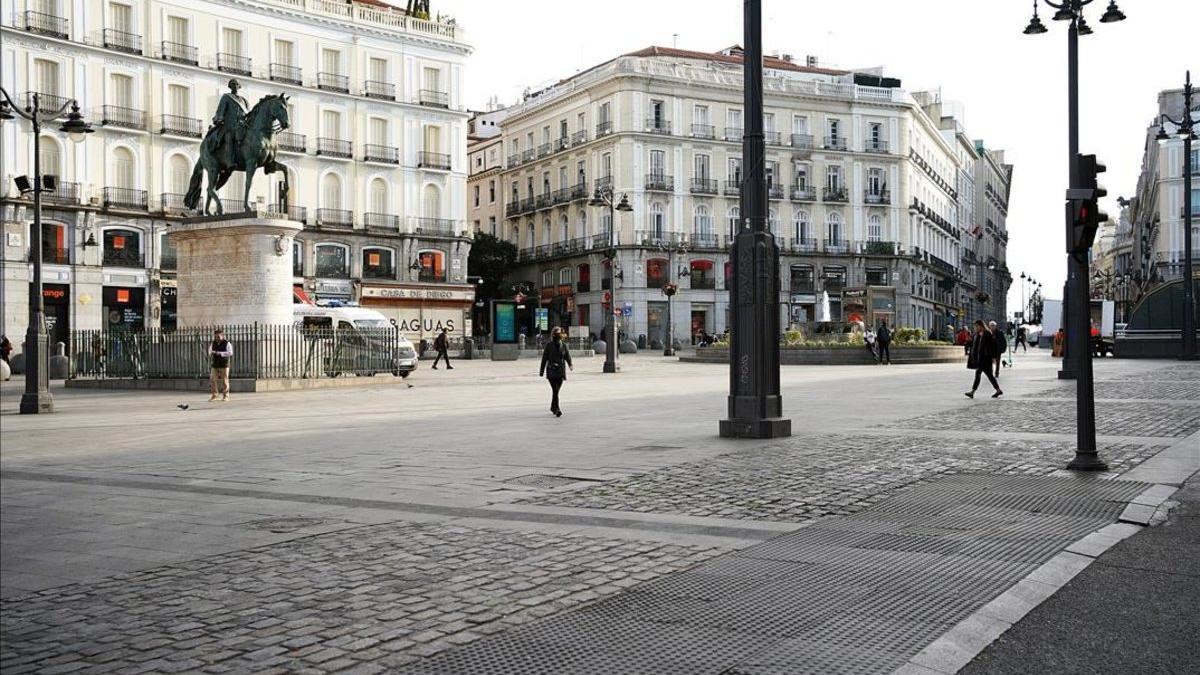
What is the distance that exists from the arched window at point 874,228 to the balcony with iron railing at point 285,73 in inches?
1661

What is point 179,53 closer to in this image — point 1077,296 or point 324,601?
point 1077,296

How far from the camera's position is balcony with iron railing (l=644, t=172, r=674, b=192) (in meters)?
75.8

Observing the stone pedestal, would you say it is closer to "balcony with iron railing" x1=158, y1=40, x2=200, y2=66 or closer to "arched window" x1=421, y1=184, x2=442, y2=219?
"balcony with iron railing" x1=158, y1=40, x2=200, y2=66

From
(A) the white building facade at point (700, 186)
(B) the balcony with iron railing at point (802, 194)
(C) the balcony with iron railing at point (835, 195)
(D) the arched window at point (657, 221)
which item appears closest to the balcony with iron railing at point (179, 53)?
(A) the white building facade at point (700, 186)

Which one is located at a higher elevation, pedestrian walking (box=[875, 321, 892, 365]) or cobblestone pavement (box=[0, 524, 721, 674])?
pedestrian walking (box=[875, 321, 892, 365])

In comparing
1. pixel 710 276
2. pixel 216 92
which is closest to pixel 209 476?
pixel 216 92

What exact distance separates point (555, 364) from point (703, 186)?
60.1m

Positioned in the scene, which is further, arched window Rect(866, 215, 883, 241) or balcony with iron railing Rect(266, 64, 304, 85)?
arched window Rect(866, 215, 883, 241)

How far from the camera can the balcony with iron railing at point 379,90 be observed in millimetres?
62362

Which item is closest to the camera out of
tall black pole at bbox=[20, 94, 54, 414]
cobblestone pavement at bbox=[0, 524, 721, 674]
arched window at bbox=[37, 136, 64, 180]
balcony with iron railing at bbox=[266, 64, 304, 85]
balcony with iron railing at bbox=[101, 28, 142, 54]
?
cobblestone pavement at bbox=[0, 524, 721, 674]

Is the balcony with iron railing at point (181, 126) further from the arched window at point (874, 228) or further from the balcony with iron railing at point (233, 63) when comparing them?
the arched window at point (874, 228)

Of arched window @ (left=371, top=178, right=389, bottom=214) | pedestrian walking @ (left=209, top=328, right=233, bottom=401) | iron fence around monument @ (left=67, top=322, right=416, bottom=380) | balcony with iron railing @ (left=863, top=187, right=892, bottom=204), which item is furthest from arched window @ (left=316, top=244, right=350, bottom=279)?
balcony with iron railing @ (left=863, top=187, right=892, bottom=204)

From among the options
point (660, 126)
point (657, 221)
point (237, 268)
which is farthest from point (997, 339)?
point (660, 126)

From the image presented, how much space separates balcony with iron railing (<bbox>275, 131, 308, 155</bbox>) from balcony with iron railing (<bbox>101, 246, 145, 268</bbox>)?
9.43 metres
